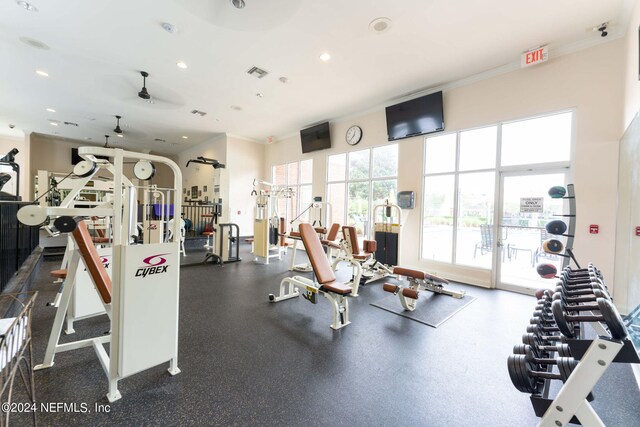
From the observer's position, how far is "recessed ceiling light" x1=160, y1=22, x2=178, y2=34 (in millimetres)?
3438

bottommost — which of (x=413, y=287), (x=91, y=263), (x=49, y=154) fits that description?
(x=413, y=287)

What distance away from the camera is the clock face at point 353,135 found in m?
6.63

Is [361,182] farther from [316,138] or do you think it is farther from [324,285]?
[324,285]

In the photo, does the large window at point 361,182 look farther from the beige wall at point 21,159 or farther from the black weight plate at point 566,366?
the beige wall at point 21,159

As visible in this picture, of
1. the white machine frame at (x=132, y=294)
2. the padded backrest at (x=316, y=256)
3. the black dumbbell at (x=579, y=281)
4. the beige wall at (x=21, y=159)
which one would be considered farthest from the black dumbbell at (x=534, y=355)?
the beige wall at (x=21, y=159)

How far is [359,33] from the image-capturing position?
3562 millimetres

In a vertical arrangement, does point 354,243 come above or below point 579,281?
below

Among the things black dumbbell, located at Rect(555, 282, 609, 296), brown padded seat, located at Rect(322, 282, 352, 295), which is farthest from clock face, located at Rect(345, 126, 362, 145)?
black dumbbell, located at Rect(555, 282, 609, 296)

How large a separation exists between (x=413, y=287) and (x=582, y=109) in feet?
11.6

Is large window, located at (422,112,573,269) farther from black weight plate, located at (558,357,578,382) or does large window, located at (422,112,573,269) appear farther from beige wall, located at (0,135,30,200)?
beige wall, located at (0,135,30,200)

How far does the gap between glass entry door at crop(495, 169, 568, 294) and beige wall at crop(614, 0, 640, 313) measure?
755mm

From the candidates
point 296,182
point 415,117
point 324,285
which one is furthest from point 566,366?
point 296,182

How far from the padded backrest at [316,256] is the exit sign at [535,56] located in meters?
4.22

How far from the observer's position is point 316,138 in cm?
752
